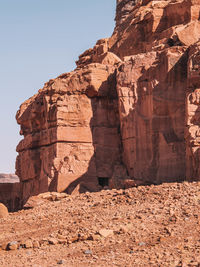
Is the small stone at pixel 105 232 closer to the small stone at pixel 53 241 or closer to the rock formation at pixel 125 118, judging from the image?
the small stone at pixel 53 241

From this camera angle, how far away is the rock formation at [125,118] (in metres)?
22.0

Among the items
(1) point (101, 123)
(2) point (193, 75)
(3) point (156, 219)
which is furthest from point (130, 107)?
(3) point (156, 219)

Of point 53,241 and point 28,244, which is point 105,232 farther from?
point 28,244

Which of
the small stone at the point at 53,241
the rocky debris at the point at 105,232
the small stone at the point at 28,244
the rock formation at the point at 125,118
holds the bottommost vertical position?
the small stone at the point at 28,244

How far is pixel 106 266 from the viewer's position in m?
11.1

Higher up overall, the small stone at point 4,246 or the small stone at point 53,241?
the small stone at point 53,241

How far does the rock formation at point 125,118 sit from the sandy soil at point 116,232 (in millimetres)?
4088

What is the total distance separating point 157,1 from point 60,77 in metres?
9.18

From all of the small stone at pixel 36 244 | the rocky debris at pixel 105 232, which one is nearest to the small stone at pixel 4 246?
the small stone at pixel 36 244

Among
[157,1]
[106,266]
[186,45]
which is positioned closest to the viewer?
[106,266]

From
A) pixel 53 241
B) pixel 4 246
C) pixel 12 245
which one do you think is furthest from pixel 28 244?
pixel 4 246

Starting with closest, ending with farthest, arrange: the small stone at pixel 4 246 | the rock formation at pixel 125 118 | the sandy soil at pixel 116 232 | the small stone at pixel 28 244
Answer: the sandy soil at pixel 116 232
the small stone at pixel 28 244
the small stone at pixel 4 246
the rock formation at pixel 125 118

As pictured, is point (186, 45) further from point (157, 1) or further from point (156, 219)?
point (156, 219)

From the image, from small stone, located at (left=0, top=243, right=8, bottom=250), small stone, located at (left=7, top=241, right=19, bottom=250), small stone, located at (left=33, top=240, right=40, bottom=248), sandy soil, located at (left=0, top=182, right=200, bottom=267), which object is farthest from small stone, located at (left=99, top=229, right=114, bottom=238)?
small stone, located at (left=0, top=243, right=8, bottom=250)
